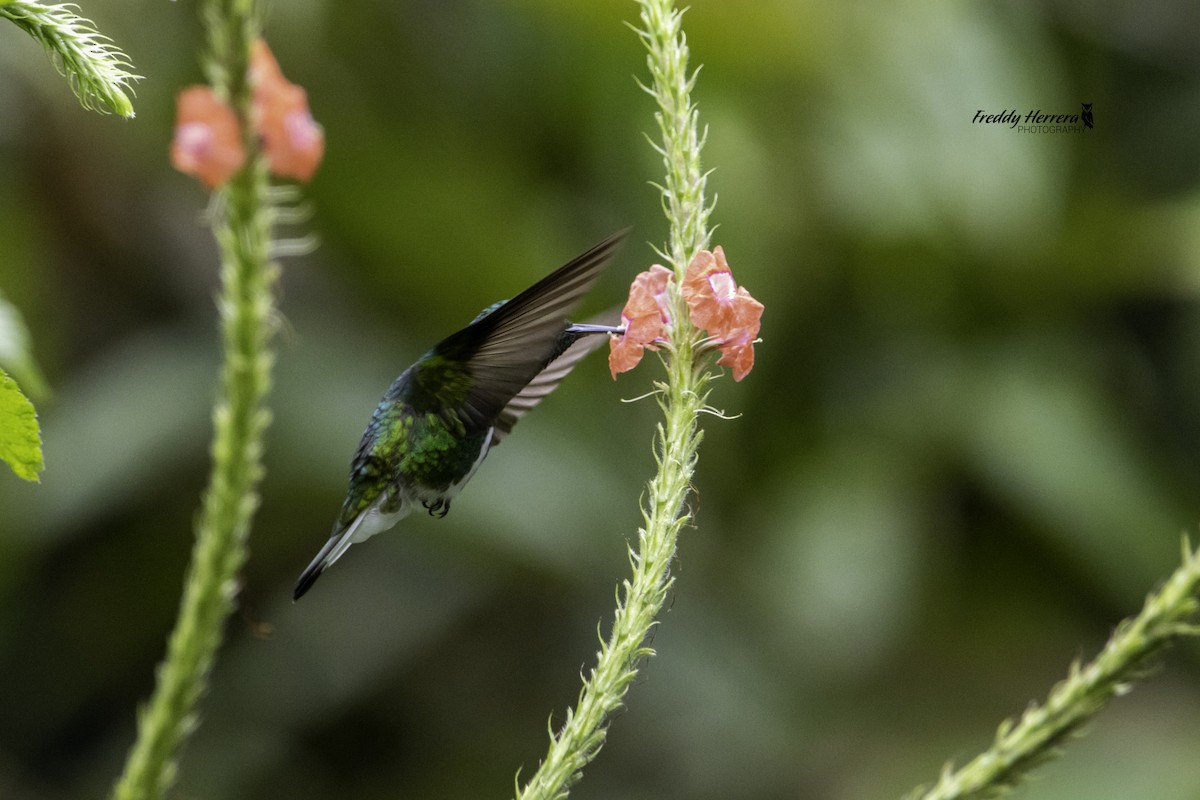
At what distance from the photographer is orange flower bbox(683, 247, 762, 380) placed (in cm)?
137

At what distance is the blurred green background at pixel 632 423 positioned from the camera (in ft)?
15.5

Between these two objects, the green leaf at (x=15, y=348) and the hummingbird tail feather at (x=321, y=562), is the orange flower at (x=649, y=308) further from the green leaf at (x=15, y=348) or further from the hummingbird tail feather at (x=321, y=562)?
the green leaf at (x=15, y=348)

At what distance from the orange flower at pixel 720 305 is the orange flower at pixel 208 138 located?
597 mm

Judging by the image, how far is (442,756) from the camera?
5035mm

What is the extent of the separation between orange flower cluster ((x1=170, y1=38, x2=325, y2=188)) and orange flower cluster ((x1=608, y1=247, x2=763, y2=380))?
0.52m

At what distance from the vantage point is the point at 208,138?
2.95ft

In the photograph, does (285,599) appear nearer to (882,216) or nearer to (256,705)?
(256,705)

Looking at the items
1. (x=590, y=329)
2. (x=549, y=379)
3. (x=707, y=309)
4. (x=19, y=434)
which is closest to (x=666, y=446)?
(x=707, y=309)

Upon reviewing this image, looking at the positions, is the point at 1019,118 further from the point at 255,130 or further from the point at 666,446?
the point at 255,130

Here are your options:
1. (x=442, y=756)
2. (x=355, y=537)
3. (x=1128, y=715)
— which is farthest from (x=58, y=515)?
(x=1128, y=715)

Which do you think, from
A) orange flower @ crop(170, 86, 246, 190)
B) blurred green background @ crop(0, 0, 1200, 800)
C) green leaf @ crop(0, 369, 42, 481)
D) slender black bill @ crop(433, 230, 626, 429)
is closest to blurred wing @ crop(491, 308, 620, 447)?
slender black bill @ crop(433, 230, 626, 429)

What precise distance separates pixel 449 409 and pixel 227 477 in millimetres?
926

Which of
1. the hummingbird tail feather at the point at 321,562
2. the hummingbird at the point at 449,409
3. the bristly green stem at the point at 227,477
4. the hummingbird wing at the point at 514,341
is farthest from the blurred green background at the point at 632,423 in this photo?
the bristly green stem at the point at 227,477

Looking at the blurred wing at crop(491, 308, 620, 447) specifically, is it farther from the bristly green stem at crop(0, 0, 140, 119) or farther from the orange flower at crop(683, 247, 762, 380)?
the bristly green stem at crop(0, 0, 140, 119)
